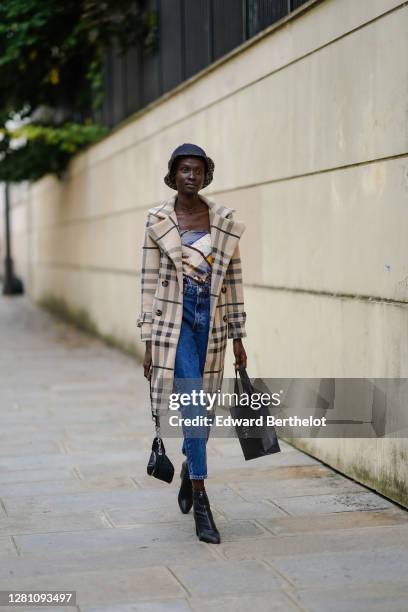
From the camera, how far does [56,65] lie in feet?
55.9

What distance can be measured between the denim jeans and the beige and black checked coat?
0.05 meters

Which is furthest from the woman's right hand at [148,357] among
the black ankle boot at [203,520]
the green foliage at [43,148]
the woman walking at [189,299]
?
the green foliage at [43,148]

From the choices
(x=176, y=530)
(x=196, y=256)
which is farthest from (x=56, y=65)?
(x=176, y=530)

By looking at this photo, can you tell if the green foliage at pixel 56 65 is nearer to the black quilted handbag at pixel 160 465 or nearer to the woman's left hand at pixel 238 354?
the woman's left hand at pixel 238 354

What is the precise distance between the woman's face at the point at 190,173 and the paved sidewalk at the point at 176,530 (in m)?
1.75

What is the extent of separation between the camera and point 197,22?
35.8 feet

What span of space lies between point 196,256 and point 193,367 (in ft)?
1.82

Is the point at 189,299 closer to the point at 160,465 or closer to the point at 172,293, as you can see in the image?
the point at 172,293

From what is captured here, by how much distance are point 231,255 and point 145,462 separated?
2345mm

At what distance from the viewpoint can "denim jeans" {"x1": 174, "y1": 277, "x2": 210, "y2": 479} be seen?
536 cm

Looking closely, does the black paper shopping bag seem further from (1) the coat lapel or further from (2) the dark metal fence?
(2) the dark metal fence

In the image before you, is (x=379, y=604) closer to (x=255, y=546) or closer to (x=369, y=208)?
(x=255, y=546)

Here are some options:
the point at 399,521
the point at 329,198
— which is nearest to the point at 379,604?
the point at 399,521

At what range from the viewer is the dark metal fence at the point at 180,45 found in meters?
9.12
